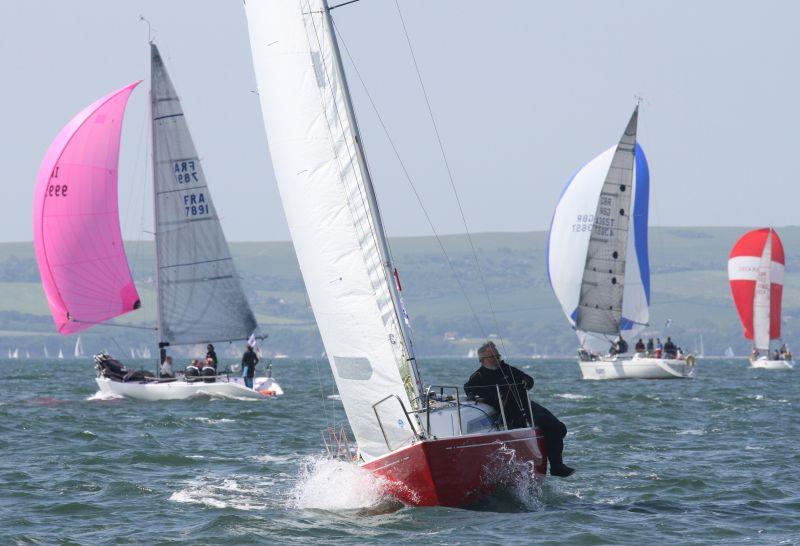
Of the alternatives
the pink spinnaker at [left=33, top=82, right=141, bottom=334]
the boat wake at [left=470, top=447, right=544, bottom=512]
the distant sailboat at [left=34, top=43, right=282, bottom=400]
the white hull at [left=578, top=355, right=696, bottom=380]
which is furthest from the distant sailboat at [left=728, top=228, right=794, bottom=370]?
the boat wake at [left=470, top=447, right=544, bottom=512]

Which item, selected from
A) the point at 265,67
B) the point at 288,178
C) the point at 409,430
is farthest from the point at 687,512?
the point at 265,67

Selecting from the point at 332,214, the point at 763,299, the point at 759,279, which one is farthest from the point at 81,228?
the point at 763,299

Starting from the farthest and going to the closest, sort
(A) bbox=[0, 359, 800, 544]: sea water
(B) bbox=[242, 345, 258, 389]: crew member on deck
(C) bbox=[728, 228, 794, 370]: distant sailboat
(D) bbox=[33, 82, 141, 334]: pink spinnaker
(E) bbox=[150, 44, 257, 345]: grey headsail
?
(C) bbox=[728, 228, 794, 370]: distant sailboat < (E) bbox=[150, 44, 257, 345]: grey headsail < (D) bbox=[33, 82, 141, 334]: pink spinnaker < (B) bbox=[242, 345, 258, 389]: crew member on deck < (A) bbox=[0, 359, 800, 544]: sea water

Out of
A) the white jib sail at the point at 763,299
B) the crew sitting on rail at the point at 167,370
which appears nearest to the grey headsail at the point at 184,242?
the crew sitting on rail at the point at 167,370

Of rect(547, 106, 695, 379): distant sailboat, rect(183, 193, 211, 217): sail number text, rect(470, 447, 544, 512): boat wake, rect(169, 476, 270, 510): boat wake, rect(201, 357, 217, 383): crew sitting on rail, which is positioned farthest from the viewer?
rect(547, 106, 695, 379): distant sailboat

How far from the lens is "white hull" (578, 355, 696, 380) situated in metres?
43.2

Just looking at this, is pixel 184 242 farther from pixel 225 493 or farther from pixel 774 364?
pixel 774 364

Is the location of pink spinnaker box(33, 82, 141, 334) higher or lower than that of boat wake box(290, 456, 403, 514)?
higher

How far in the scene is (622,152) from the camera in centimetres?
4403

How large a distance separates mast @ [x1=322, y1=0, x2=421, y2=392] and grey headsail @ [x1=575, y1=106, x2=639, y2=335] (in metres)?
32.3

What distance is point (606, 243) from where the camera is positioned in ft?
146

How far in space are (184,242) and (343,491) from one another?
1900cm

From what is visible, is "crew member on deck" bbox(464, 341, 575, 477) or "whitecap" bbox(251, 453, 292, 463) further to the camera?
"whitecap" bbox(251, 453, 292, 463)

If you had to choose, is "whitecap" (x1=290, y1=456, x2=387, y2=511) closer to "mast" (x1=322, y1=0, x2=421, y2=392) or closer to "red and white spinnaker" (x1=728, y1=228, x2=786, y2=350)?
"mast" (x1=322, y1=0, x2=421, y2=392)
